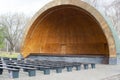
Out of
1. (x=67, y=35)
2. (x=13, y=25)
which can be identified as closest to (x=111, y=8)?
(x=67, y=35)

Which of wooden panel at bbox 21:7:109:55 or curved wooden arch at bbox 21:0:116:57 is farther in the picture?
wooden panel at bbox 21:7:109:55

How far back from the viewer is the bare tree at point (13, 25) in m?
58.8

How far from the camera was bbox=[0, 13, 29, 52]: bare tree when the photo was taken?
193ft

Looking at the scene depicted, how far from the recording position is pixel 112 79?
41.9ft

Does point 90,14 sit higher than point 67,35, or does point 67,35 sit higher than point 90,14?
point 90,14

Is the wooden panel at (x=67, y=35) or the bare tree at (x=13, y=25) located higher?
the bare tree at (x=13, y=25)

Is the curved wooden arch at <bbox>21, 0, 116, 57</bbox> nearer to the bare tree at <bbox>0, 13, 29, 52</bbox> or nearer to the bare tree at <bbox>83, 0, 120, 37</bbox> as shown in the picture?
the bare tree at <bbox>83, 0, 120, 37</bbox>

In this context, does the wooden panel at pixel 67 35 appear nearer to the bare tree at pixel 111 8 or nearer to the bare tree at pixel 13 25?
the bare tree at pixel 111 8

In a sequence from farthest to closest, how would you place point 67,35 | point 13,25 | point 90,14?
point 13,25, point 67,35, point 90,14

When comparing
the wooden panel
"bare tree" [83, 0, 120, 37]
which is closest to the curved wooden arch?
the wooden panel

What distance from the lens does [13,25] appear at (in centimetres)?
6181

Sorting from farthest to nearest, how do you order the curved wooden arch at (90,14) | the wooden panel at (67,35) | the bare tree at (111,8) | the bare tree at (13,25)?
1. the bare tree at (13,25)
2. the bare tree at (111,8)
3. the wooden panel at (67,35)
4. the curved wooden arch at (90,14)

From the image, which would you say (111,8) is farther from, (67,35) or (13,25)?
(13,25)

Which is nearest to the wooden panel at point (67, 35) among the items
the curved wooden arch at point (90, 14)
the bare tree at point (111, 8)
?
the curved wooden arch at point (90, 14)
